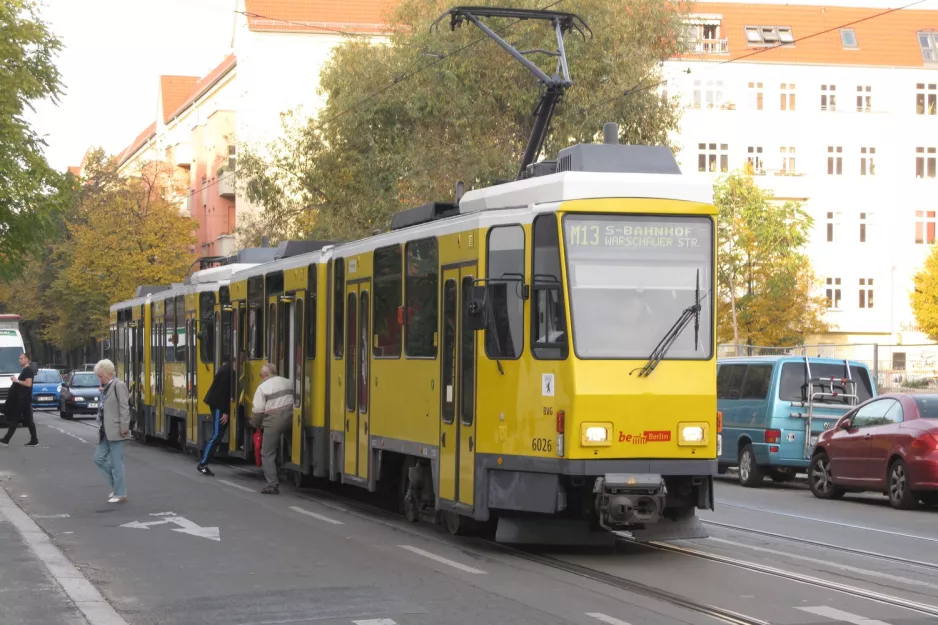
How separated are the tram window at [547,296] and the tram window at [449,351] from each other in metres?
1.42

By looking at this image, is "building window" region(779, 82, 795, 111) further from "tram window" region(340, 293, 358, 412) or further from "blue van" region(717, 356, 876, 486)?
"tram window" region(340, 293, 358, 412)

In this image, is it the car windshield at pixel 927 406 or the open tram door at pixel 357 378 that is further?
the car windshield at pixel 927 406

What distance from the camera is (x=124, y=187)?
7656 centimetres

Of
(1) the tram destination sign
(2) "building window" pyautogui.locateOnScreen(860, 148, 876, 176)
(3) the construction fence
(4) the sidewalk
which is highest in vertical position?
(2) "building window" pyautogui.locateOnScreen(860, 148, 876, 176)

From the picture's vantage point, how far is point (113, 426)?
56.6 ft

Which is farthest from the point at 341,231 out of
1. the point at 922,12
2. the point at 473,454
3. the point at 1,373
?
the point at 922,12

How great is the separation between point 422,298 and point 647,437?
3244mm

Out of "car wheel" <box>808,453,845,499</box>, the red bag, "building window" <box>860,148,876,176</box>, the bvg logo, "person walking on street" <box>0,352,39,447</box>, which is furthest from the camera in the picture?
"building window" <box>860,148,876,176</box>

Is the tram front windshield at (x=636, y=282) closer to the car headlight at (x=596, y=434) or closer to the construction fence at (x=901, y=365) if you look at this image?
the car headlight at (x=596, y=434)

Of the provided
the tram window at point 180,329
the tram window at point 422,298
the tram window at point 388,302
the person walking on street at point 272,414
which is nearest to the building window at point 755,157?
the tram window at point 180,329

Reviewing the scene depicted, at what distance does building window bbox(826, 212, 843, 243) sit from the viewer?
7125 centimetres

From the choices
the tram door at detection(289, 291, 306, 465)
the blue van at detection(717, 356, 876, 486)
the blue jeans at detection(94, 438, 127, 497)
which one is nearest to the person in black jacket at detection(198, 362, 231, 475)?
the tram door at detection(289, 291, 306, 465)

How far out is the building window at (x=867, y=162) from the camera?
71375mm

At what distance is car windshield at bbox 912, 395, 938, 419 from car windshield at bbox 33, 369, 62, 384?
42.2 m
